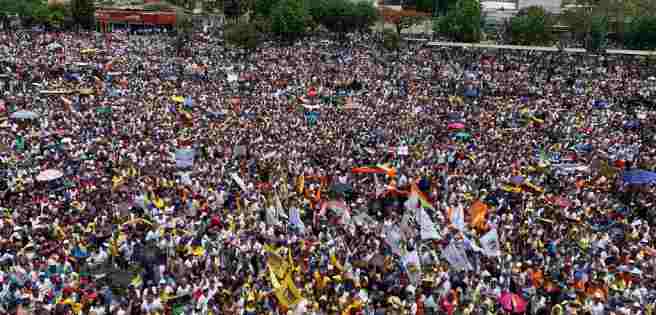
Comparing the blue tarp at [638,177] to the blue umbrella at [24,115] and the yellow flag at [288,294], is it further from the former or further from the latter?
the blue umbrella at [24,115]

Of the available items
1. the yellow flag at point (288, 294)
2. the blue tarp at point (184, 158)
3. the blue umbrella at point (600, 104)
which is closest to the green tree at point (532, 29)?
the blue umbrella at point (600, 104)

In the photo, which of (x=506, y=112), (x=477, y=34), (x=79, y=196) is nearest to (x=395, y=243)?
(x=79, y=196)

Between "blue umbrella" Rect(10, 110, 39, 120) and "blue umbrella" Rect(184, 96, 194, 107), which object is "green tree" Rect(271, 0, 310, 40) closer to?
"blue umbrella" Rect(184, 96, 194, 107)

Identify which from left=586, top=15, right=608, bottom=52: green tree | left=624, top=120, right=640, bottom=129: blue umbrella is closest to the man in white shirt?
left=624, top=120, right=640, bottom=129: blue umbrella

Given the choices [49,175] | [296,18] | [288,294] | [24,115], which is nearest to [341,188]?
[288,294]

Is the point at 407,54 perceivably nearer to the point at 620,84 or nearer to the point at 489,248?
the point at 620,84

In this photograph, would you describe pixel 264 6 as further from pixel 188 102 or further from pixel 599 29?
pixel 599 29

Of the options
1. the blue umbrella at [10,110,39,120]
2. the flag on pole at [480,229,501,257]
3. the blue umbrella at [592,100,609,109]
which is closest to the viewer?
the flag on pole at [480,229,501,257]
